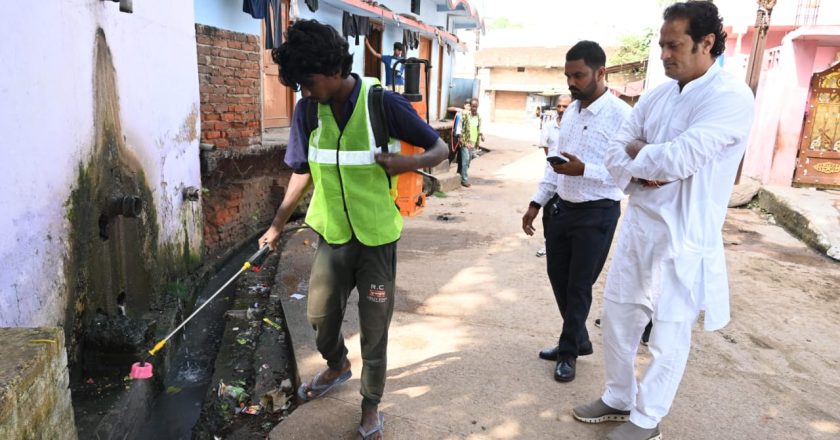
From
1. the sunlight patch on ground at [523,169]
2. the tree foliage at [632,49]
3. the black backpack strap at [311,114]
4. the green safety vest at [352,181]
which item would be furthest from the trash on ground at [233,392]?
the tree foliage at [632,49]

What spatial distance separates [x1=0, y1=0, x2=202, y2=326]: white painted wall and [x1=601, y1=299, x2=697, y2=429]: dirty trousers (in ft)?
8.77

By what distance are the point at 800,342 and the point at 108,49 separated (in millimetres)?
5048

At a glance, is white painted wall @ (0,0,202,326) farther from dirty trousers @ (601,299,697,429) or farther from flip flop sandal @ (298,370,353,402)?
dirty trousers @ (601,299,697,429)

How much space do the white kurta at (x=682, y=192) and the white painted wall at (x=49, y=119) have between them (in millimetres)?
2650

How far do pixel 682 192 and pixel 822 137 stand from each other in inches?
405

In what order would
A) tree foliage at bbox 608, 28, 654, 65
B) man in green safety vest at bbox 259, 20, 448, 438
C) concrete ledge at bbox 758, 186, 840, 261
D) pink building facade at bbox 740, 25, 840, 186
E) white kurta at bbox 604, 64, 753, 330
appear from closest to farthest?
white kurta at bbox 604, 64, 753, 330
man in green safety vest at bbox 259, 20, 448, 438
concrete ledge at bbox 758, 186, 840, 261
pink building facade at bbox 740, 25, 840, 186
tree foliage at bbox 608, 28, 654, 65

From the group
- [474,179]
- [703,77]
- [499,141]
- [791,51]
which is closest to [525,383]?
[703,77]

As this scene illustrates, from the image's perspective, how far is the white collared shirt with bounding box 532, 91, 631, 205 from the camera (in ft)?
9.66

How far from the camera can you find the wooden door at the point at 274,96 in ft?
26.1

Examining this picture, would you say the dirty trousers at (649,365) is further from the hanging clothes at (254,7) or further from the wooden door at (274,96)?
the wooden door at (274,96)

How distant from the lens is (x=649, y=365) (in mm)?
2334

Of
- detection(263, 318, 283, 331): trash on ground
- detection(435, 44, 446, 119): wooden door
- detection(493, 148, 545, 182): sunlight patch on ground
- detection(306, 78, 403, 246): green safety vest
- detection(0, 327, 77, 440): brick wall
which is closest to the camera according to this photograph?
detection(0, 327, 77, 440): brick wall

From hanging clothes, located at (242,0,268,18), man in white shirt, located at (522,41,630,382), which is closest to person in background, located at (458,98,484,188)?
hanging clothes, located at (242,0,268,18)

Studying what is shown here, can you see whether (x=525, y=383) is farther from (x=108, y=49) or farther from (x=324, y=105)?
(x=108, y=49)
